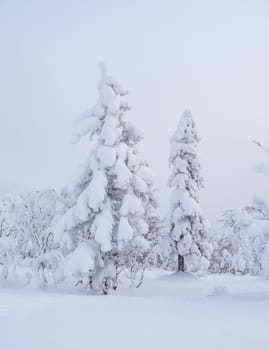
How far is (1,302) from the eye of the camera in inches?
449

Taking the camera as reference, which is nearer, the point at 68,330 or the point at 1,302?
the point at 68,330

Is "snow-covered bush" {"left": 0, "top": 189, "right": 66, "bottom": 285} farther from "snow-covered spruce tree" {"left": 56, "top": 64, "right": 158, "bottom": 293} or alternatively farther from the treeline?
"snow-covered spruce tree" {"left": 56, "top": 64, "right": 158, "bottom": 293}

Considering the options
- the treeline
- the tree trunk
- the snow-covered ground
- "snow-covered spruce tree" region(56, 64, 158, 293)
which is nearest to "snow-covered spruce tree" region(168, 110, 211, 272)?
the tree trunk

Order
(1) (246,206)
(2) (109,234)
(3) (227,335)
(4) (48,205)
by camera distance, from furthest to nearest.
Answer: (4) (48,205) < (2) (109,234) < (1) (246,206) < (3) (227,335)

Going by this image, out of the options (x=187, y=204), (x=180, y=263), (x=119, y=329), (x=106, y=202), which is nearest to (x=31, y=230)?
(x=106, y=202)

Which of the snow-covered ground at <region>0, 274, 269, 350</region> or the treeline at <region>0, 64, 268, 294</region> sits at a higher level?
the treeline at <region>0, 64, 268, 294</region>

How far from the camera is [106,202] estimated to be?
64.6 ft

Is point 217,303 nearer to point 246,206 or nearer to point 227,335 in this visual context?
point 246,206

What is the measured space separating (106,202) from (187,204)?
1595 centimetres

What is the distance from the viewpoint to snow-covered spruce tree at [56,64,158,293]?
61.1 ft

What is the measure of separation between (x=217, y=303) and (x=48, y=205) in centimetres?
1322

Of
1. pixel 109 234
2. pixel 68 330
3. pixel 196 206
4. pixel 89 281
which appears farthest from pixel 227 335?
pixel 196 206

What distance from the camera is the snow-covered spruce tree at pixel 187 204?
34.9 m

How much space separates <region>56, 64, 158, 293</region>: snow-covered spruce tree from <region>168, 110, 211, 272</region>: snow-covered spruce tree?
44.7 ft
